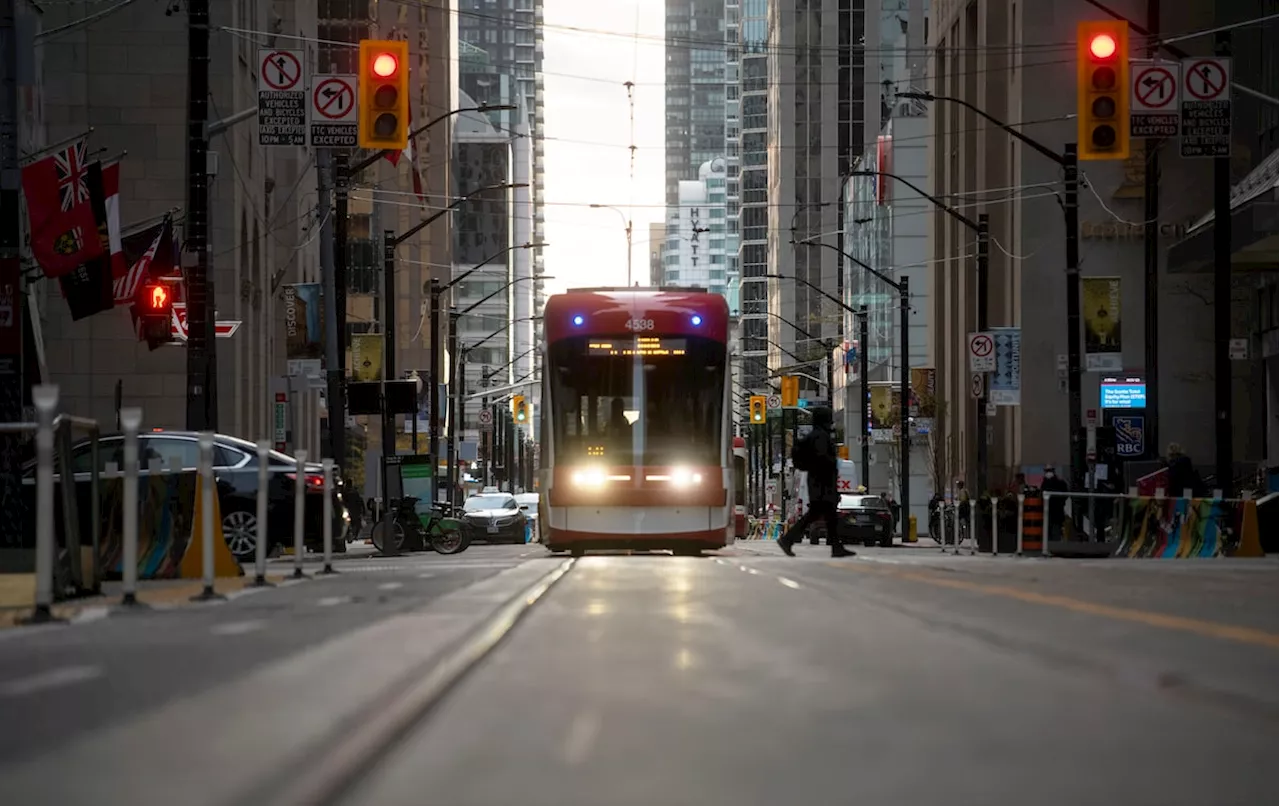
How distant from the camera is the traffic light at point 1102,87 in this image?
2486 centimetres

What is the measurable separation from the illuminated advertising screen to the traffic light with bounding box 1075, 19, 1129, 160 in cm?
3055

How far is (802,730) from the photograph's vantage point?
247 inches

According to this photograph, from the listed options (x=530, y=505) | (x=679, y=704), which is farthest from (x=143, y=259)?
(x=679, y=704)

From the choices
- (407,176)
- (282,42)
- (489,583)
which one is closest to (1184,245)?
(282,42)

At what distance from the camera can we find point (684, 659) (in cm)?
881

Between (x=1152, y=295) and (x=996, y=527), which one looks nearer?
(x=996, y=527)

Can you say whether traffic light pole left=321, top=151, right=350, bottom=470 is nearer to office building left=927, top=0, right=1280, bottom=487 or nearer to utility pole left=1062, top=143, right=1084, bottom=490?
utility pole left=1062, top=143, right=1084, bottom=490

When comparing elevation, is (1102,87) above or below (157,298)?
above

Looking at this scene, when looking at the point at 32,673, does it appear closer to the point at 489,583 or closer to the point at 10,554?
the point at 489,583

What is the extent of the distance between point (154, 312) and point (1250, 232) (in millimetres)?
21559

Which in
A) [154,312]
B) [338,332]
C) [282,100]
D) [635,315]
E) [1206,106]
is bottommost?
[635,315]

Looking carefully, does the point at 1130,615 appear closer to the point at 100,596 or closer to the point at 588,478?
the point at 100,596

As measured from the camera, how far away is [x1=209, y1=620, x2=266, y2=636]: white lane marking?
10.4 meters

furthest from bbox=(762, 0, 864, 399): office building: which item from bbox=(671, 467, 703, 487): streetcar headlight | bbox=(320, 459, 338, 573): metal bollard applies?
bbox=(320, 459, 338, 573): metal bollard
